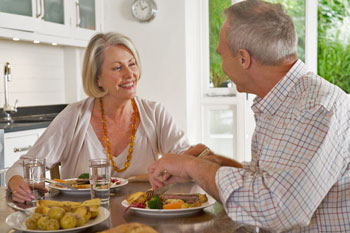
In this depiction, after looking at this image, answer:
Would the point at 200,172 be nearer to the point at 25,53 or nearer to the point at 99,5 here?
the point at 25,53

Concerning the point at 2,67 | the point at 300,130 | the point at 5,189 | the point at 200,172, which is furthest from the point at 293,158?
the point at 2,67

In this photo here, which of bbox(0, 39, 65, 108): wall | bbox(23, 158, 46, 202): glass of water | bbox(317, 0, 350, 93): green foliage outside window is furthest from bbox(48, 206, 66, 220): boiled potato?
bbox(317, 0, 350, 93): green foliage outside window

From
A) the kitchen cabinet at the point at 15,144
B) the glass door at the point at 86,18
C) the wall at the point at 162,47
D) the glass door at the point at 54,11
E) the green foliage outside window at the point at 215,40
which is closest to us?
the kitchen cabinet at the point at 15,144

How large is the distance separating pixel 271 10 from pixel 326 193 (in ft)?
1.83

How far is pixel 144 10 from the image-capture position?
16.5 ft

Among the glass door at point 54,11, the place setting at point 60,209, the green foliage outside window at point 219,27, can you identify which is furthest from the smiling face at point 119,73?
the green foliage outside window at point 219,27

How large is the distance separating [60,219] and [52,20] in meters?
3.22

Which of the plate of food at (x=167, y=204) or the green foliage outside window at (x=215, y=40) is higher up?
the green foliage outside window at (x=215, y=40)

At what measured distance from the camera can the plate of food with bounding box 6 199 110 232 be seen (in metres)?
1.31

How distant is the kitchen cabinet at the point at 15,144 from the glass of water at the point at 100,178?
6.32 ft

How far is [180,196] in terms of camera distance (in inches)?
62.6

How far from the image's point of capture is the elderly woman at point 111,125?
233 cm

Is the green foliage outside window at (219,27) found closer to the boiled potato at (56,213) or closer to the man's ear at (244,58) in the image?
the man's ear at (244,58)

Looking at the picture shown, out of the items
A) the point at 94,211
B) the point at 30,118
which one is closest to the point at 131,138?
the point at 94,211
